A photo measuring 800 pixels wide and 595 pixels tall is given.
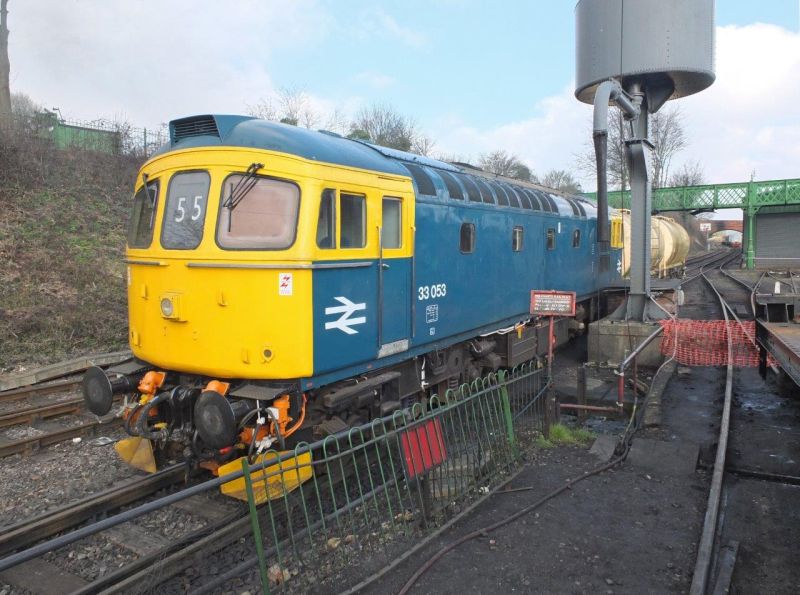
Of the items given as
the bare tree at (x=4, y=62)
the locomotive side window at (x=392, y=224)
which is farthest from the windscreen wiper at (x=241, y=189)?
the bare tree at (x=4, y=62)

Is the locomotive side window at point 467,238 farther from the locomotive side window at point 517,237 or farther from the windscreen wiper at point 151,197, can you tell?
the windscreen wiper at point 151,197

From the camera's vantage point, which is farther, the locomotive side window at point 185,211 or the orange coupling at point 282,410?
the locomotive side window at point 185,211

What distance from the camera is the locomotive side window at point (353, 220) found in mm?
5891

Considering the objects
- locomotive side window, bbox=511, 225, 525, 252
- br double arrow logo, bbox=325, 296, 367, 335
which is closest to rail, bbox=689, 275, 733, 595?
br double arrow logo, bbox=325, 296, 367, 335

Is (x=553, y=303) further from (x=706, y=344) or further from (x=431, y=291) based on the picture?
(x=706, y=344)

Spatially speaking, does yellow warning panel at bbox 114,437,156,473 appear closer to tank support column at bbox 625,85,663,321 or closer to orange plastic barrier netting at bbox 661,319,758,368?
orange plastic barrier netting at bbox 661,319,758,368

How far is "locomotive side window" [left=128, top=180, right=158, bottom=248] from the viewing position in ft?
19.9

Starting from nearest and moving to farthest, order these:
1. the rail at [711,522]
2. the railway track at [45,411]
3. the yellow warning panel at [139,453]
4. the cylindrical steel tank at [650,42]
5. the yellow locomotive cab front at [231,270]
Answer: the rail at [711,522], the yellow locomotive cab front at [231,270], the yellow warning panel at [139,453], the railway track at [45,411], the cylindrical steel tank at [650,42]

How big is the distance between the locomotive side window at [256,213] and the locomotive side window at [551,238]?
722 centimetres

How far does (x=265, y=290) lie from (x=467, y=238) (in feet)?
12.8

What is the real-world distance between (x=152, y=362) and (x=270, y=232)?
194 cm

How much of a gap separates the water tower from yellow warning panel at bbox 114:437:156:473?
1019 centimetres

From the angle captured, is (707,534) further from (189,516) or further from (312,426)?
(189,516)

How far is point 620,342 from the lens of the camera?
12.4 m
